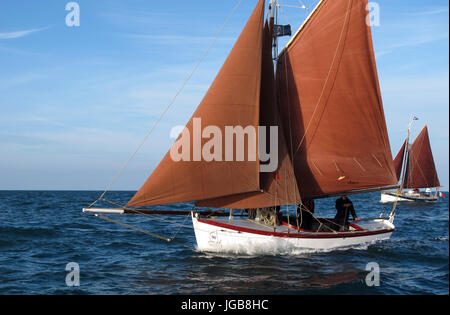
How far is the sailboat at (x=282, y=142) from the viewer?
16156 millimetres

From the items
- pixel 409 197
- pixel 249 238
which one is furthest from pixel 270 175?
pixel 409 197

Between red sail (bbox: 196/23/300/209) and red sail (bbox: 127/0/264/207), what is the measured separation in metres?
0.64

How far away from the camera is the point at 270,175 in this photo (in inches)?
699

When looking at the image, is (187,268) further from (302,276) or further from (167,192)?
(302,276)

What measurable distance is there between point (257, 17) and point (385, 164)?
10368 millimetres

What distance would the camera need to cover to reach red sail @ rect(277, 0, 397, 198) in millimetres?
20422

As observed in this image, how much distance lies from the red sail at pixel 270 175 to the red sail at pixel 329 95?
234 cm

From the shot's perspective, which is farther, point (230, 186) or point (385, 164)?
point (385, 164)

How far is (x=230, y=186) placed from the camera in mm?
16641
